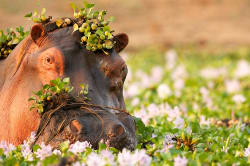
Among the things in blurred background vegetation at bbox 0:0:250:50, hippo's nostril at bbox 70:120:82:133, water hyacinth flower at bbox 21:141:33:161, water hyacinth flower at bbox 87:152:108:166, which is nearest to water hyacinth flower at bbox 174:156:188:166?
water hyacinth flower at bbox 87:152:108:166

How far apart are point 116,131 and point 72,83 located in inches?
17.9

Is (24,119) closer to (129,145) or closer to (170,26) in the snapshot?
(129,145)

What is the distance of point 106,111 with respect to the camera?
10.4ft

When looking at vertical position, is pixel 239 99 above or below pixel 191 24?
below

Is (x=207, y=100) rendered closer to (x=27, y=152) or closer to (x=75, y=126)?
(x=75, y=126)

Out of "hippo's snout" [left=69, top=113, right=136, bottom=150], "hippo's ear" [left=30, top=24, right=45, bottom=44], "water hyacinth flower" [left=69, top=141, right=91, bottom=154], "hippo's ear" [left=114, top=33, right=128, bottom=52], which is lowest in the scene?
"water hyacinth flower" [left=69, top=141, right=91, bottom=154]

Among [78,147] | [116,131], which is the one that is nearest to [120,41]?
[116,131]

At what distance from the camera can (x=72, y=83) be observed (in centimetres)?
320

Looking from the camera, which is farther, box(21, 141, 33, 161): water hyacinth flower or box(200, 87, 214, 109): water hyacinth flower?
box(200, 87, 214, 109): water hyacinth flower

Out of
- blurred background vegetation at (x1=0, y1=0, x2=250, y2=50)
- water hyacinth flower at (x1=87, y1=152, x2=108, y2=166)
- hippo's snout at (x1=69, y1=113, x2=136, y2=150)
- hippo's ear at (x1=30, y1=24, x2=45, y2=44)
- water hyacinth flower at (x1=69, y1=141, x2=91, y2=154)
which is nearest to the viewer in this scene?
water hyacinth flower at (x1=87, y1=152, x2=108, y2=166)

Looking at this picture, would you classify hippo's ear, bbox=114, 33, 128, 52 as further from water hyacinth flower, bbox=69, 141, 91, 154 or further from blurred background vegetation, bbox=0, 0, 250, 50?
blurred background vegetation, bbox=0, 0, 250, 50

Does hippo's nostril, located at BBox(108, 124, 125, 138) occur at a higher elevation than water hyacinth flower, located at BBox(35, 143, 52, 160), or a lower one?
higher

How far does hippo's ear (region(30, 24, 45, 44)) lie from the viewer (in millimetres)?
3236

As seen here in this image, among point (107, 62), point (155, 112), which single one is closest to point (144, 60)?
point (155, 112)
